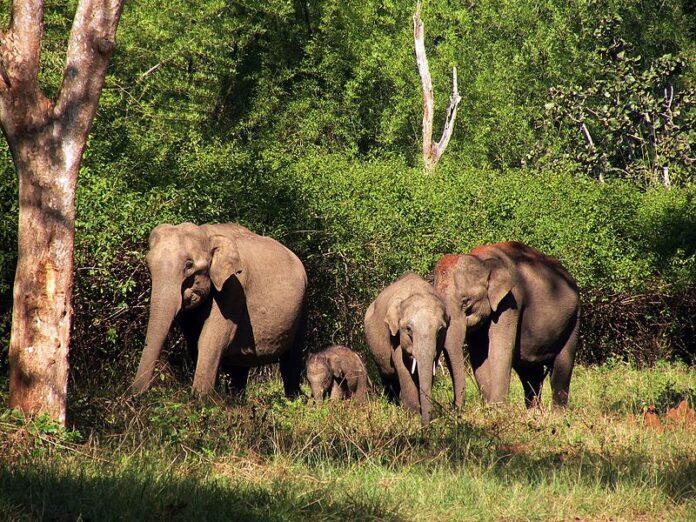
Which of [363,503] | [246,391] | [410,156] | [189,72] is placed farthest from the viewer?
[410,156]

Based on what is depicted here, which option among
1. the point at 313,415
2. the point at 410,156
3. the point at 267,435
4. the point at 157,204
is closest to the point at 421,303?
the point at 313,415

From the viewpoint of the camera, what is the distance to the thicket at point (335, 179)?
12766 millimetres

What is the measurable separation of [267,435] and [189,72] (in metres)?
22.7

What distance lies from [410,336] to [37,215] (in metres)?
4.19

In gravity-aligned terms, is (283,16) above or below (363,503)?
above

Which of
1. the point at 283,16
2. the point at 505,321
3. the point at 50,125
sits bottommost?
the point at 505,321

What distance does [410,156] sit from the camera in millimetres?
37094

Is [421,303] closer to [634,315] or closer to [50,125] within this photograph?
[50,125]

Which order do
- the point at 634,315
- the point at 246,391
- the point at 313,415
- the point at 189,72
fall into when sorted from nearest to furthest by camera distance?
the point at 313,415, the point at 246,391, the point at 634,315, the point at 189,72

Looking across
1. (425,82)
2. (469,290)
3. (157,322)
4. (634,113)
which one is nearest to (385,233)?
(469,290)

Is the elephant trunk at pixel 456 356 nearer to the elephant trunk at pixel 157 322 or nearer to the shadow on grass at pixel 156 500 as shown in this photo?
the elephant trunk at pixel 157 322

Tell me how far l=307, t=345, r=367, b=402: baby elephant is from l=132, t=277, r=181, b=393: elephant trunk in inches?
94.8

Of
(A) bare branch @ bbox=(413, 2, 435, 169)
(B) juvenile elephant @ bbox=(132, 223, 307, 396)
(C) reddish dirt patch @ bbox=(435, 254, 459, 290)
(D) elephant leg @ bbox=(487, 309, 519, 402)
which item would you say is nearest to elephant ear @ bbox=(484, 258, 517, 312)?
(D) elephant leg @ bbox=(487, 309, 519, 402)

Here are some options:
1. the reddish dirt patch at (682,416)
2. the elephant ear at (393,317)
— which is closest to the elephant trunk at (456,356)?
the elephant ear at (393,317)
